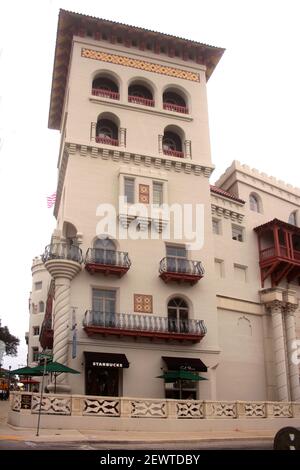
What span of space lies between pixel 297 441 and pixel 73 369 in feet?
65.3

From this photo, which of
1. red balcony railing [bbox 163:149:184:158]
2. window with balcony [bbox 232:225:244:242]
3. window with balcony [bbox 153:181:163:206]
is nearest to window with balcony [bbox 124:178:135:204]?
window with balcony [bbox 153:181:163:206]

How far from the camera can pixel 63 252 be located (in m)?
28.2

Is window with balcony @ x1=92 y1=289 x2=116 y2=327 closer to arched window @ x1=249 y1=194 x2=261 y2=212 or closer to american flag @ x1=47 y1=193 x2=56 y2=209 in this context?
american flag @ x1=47 y1=193 x2=56 y2=209

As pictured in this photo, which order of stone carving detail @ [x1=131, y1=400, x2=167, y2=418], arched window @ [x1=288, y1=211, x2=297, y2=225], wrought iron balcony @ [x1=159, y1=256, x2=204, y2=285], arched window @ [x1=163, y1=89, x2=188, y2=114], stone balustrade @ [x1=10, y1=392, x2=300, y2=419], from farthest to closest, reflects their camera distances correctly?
1. arched window @ [x1=288, y1=211, x2=297, y2=225]
2. arched window @ [x1=163, y1=89, x2=188, y2=114]
3. wrought iron balcony @ [x1=159, y1=256, x2=204, y2=285]
4. stone carving detail @ [x1=131, y1=400, x2=167, y2=418]
5. stone balustrade @ [x1=10, y1=392, x2=300, y2=419]

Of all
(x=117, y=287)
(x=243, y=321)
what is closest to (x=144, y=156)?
(x=117, y=287)

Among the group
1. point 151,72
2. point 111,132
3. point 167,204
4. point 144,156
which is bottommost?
point 167,204

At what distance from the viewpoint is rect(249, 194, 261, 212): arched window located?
38.7m

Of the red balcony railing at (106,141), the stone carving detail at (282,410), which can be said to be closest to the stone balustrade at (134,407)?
the stone carving detail at (282,410)

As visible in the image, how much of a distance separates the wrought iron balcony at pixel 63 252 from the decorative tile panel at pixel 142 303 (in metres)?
4.06

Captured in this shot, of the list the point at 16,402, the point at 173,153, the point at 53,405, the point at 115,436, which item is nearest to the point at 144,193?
the point at 173,153

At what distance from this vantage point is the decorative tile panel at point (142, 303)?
94.9 feet

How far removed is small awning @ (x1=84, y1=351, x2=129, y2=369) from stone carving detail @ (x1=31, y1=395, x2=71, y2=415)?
464 centimetres
